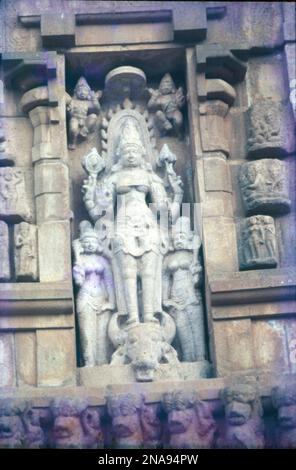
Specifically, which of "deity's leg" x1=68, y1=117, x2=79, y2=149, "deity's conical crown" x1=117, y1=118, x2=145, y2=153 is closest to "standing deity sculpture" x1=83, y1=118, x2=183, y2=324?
"deity's conical crown" x1=117, y1=118, x2=145, y2=153

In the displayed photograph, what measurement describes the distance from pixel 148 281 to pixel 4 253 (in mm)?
1072

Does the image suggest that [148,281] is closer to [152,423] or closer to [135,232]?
[135,232]

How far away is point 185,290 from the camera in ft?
39.7

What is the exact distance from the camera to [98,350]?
11953 millimetres

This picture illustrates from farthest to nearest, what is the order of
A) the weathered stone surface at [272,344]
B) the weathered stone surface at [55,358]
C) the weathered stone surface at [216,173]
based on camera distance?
1. the weathered stone surface at [216,173]
2. the weathered stone surface at [272,344]
3. the weathered stone surface at [55,358]

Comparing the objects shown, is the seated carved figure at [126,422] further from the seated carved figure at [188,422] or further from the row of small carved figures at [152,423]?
the seated carved figure at [188,422]

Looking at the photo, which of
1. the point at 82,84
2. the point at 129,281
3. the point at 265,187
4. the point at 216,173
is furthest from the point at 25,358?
the point at 82,84

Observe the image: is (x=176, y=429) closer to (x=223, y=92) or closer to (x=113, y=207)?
(x=113, y=207)

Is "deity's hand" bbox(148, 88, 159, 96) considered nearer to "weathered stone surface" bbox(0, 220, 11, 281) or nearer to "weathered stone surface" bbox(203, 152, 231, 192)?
"weathered stone surface" bbox(203, 152, 231, 192)

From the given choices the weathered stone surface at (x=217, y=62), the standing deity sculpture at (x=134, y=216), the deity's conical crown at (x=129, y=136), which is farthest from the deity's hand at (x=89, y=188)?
the weathered stone surface at (x=217, y=62)

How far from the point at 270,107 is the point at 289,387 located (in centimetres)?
234

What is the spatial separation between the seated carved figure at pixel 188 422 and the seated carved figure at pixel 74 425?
501 mm

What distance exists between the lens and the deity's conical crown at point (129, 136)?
40.9ft

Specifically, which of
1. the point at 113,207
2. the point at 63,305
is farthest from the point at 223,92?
the point at 63,305
